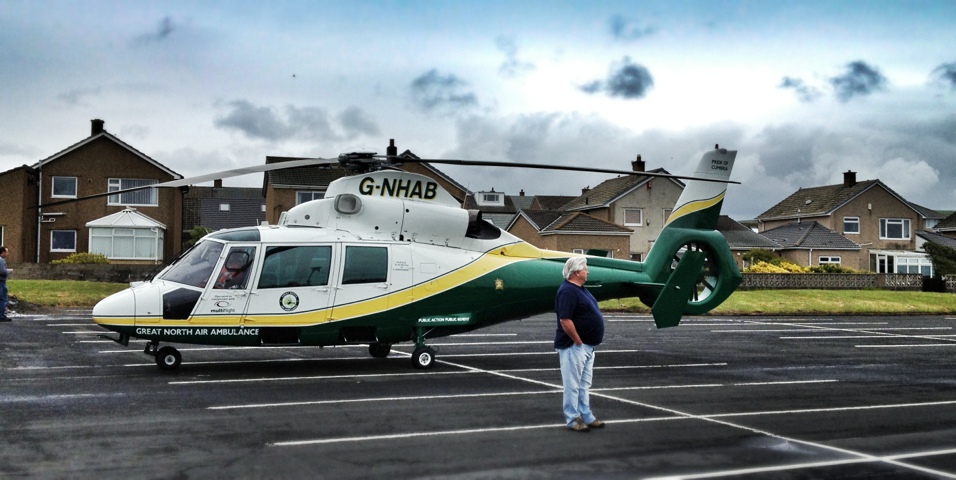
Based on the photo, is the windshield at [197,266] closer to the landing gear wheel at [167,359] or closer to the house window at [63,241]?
the landing gear wheel at [167,359]

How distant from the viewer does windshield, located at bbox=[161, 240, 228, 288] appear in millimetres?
13047

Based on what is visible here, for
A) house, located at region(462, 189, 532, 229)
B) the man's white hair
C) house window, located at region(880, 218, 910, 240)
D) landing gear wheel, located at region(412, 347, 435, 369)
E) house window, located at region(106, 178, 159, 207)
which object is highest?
house, located at region(462, 189, 532, 229)

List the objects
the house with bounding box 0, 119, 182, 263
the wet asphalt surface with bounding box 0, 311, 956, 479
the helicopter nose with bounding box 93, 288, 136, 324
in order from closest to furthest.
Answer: the wet asphalt surface with bounding box 0, 311, 956, 479 < the helicopter nose with bounding box 93, 288, 136, 324 < the house with bounding box 0, 119, 182, 263

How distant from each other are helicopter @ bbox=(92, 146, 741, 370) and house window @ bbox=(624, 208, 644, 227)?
45.5 metres

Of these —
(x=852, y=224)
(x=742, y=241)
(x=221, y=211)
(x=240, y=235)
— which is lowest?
(x=240, y=235)

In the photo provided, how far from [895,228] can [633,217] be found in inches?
944

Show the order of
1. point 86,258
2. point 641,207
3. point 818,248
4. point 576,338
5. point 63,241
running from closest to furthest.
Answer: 1. point 576,338
2. point 86,258
3. point 63,241
4. point 641,207
5. point 818,248

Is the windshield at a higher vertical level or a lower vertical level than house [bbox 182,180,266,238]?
lower

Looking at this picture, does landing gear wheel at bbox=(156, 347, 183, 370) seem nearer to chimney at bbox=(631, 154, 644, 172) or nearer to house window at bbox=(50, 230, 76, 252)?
house window at bbox=(50, 230, 76, 252)

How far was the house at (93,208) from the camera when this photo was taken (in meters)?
46.9

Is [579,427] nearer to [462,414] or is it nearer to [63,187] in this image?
[462,414]

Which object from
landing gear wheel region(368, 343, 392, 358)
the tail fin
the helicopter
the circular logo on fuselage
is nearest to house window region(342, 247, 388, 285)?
the helicopter

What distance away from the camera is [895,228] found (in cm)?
6850

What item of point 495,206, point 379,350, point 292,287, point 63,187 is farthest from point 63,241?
point 495,206
